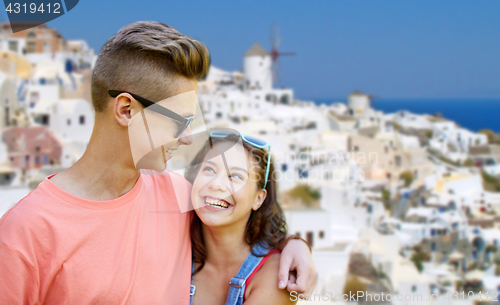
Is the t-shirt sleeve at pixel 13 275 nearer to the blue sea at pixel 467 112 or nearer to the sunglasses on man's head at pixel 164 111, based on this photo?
the sunglasses on man's head at pixel 164 111

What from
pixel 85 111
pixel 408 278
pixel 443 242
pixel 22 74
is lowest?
pixel 408 278

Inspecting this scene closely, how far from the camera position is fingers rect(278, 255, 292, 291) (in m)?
0.88

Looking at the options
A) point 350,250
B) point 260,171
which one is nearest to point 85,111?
point 350,250

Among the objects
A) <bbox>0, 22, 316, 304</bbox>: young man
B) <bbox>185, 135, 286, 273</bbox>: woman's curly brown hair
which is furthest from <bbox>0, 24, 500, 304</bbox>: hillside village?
<bbox>0, 22, 316, 304</bbox>: young man

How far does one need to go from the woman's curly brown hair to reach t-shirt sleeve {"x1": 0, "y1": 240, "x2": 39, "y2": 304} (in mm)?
379

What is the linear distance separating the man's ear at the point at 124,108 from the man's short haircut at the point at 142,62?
0.02 metres

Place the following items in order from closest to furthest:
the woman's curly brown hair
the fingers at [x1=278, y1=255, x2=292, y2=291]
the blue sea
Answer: the fingers at [x1=278, y1=255, x2=292, y2=291] → the woman's curly brown hair → the blue sea

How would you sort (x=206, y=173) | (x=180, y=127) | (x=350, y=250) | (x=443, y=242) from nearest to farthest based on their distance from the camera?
(x=180, y=127), (x=206, y=173), (x=350, y=250), (x=443, y=242)

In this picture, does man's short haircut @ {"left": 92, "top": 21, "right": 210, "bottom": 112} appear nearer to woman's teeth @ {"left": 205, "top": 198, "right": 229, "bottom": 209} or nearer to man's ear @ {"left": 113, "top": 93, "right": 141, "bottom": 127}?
man's ear @ {"left": 113, "top": 93, "right": 141, "bottom": 127}

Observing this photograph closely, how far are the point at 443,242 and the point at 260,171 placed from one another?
10.2 meters

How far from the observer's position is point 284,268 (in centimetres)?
90

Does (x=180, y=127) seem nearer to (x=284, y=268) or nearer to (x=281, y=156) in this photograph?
(x=284, y=268)

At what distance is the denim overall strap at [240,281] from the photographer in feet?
3.00

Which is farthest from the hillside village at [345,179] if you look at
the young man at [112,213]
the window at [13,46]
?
the young man at [112,213]
